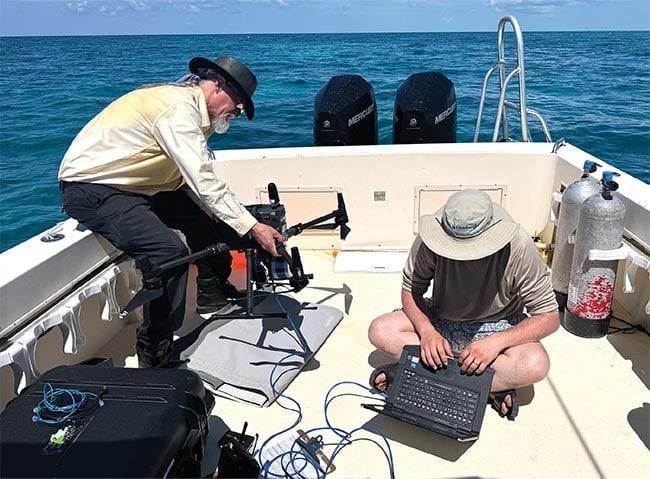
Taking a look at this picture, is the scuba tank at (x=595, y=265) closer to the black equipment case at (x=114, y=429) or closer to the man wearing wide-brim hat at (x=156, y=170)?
the man wearing wide-brim hat at (x=156, y=170)

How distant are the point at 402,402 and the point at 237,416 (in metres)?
0.61

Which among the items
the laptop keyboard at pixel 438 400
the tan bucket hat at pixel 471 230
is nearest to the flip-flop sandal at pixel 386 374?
the laptop keyboard at pixel 438 400

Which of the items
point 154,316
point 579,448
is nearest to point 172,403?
point 154,316

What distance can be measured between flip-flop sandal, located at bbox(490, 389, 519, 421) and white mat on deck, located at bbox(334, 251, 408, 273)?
3.80 feet

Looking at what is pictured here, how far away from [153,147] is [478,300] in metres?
1.31

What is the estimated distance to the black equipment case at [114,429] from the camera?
1.25 m

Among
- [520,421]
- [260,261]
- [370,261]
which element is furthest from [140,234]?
[520,421]

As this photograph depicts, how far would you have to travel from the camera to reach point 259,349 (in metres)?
2.29

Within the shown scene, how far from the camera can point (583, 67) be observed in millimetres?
19516

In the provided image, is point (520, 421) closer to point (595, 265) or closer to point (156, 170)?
point (595, 265)

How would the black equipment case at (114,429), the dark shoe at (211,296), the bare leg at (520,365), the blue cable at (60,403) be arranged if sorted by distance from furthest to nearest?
1. the dark shoe at (211,296)
2. the bare leg at (520,365)
3. the blue cable at (60,403)
4. the black equipment case at (114,429)

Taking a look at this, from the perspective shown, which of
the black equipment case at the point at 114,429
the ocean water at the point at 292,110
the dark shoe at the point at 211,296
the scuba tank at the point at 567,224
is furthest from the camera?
the ocean water at the point at 292,110

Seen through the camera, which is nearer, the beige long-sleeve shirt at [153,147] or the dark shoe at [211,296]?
the beige long-sleeve shirt at [153,147]

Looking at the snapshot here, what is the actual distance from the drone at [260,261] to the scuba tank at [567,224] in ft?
3.18
